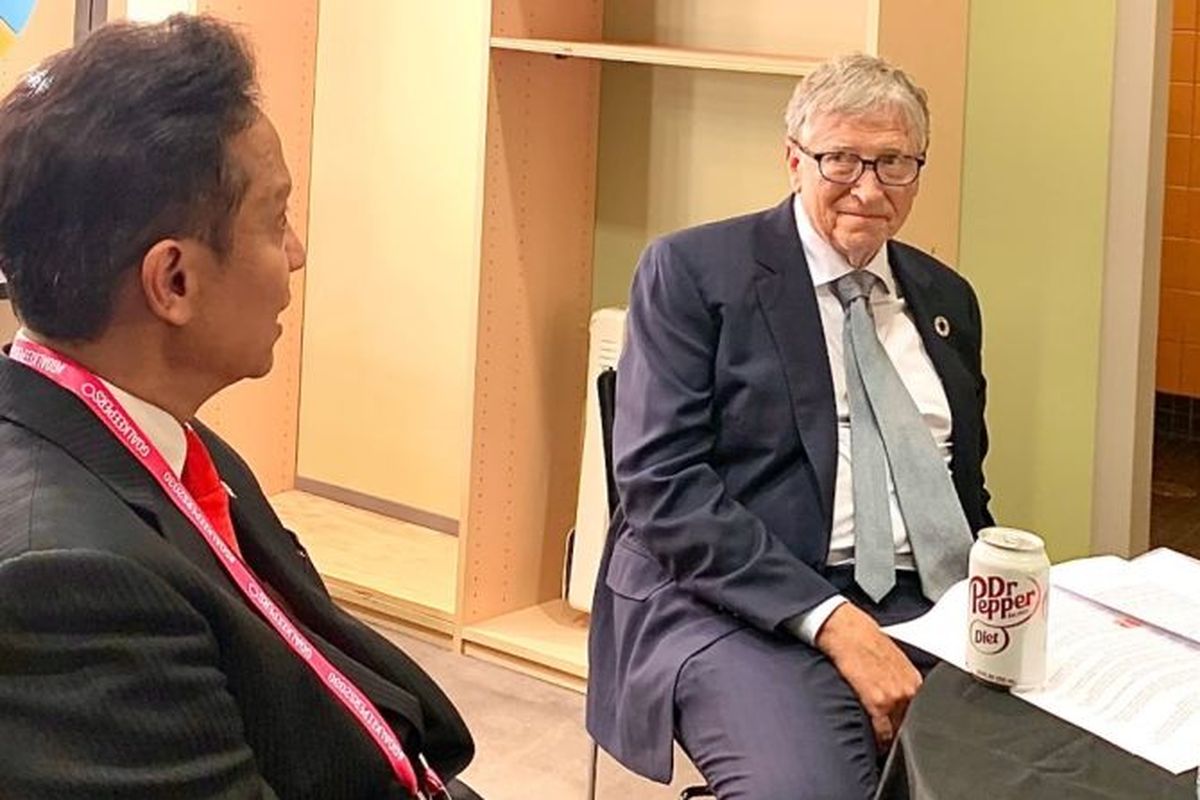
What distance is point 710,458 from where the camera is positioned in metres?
2.32

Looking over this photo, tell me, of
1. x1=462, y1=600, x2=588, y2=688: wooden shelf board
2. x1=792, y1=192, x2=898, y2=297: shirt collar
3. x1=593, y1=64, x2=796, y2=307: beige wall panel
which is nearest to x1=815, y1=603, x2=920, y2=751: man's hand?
x1=792, y1=192, x2=898, y2=297: shirt collar

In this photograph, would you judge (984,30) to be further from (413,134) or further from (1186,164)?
(1186,164)

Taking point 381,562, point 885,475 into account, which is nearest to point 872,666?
point 885,475

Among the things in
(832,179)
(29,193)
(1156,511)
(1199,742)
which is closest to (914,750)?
(1199,742)

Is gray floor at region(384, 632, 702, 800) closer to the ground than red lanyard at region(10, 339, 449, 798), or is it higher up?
closer to the ground

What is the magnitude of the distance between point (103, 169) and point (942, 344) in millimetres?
1456

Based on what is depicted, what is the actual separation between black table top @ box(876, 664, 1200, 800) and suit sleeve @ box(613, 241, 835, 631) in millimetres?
573

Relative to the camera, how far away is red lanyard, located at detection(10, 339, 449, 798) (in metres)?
1.29

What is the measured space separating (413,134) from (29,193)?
9.46ft

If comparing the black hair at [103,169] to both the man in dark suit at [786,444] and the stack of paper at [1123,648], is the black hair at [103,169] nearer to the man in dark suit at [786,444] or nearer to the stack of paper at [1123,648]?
the stack of paper at [1123,648]

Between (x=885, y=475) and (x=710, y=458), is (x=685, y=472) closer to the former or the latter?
(x=710, y=458)

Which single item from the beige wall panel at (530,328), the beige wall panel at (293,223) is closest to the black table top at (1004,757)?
the beige wall panel at (530,328)

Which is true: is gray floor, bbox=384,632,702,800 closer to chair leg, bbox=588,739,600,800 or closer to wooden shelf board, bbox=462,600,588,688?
wooden shelf board, bbox=462,600,588,688

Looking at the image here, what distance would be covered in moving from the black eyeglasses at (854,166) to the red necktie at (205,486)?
1102 mm
